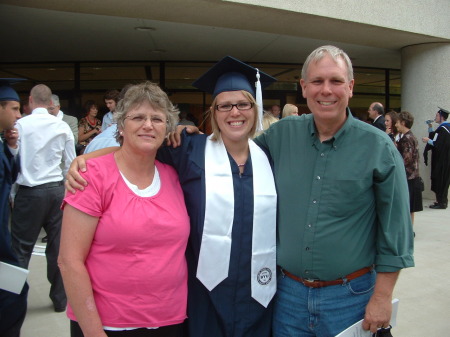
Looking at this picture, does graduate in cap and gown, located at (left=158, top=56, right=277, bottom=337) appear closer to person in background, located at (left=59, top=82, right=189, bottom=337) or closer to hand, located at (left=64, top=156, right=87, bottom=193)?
person in background, located at (left=59, top=82, right=189, bottom=337)

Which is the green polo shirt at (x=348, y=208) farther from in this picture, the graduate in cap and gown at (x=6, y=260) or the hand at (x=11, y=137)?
the hand at (x=11, y=137)

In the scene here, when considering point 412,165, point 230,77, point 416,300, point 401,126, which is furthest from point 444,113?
point 230,77

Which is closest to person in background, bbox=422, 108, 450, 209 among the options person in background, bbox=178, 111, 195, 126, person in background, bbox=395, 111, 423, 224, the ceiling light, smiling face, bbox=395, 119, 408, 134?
smiling face, bbox=395, 119, 408, 134

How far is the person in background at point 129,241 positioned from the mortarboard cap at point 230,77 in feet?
1.35

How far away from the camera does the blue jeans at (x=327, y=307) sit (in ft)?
5.87

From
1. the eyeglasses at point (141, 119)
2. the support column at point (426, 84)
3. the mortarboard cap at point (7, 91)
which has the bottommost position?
the eyeglasses at point (141, 119)

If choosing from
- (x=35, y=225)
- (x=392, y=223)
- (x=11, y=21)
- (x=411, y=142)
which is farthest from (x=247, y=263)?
(x=11, y=21)

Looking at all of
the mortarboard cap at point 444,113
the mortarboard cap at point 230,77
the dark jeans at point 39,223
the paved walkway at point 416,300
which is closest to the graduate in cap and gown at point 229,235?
the mortarboard cap at point 230,77

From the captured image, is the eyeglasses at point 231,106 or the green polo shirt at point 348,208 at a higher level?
the eyeglasses at point 231,106

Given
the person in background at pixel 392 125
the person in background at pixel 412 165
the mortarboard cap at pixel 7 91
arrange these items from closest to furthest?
the mortarboard cap at pixel 7 91, the person in background at pixel 412 165, the person in background at pixel 392 125

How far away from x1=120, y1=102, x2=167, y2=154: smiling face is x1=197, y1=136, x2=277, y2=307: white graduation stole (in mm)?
333

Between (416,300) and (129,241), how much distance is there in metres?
3.33

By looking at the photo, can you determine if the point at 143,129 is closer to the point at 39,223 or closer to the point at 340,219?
the point at 340,219

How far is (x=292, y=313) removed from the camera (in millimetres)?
1879
